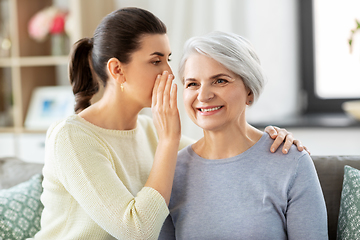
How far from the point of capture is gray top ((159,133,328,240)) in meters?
1.31

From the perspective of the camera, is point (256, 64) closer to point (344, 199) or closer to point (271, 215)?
point (271, 215)

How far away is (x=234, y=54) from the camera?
1370 mm

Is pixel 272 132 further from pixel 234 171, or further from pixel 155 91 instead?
pixel 155 91

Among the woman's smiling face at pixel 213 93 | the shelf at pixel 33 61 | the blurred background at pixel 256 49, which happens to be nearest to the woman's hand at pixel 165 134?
the woman's smiling face at pixel 213 93

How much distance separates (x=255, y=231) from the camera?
1.35m

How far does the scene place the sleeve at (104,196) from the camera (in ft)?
4.45

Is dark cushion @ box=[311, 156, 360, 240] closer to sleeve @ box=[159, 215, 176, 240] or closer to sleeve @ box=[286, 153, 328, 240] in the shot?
sleeve @ box=[286, 153, 328, 240]

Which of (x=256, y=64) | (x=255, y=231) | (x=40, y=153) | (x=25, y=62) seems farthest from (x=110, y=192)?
(x=25, y=62)

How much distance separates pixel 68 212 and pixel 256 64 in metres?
0.87

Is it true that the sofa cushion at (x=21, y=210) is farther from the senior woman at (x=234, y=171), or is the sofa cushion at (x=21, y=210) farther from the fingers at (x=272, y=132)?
the fingers at (x=272, y=132)

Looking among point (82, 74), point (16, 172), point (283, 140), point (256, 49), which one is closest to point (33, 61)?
point (16, 172)

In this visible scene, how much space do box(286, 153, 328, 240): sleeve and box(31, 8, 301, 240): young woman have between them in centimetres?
17

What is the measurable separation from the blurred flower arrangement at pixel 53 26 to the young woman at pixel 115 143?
60.0 inches

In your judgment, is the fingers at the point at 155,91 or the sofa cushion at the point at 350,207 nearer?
the sofa cushion at the point at 350,207
